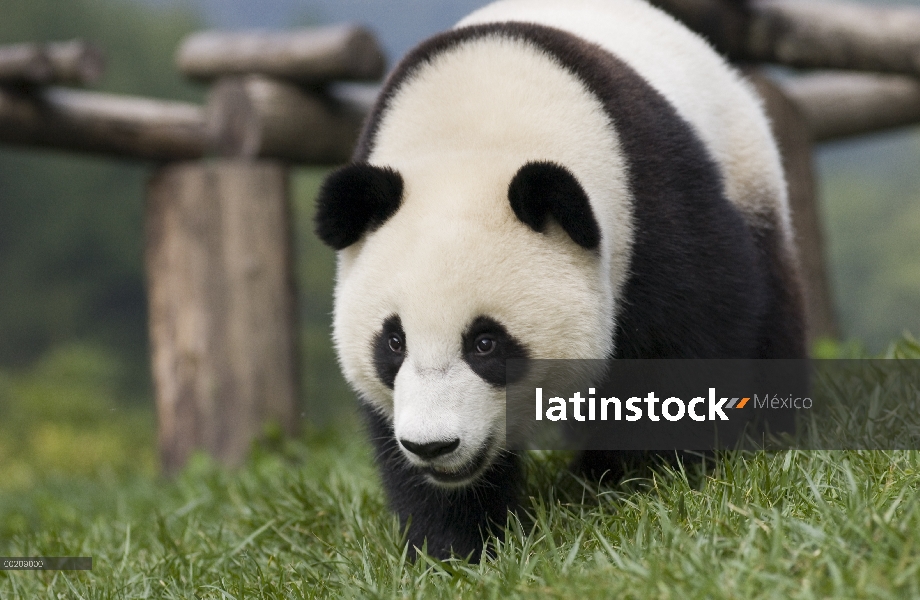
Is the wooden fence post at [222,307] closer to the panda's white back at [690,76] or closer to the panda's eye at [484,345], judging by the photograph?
the panda's white back at [690,76]

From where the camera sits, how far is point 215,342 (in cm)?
616

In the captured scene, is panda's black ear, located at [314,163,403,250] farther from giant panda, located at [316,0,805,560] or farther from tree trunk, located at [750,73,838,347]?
tree trunk, located at [750,73,838,347]

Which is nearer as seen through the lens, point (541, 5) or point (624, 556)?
point (624, 556)

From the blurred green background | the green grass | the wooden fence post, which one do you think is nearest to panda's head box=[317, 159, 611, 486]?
the green grass

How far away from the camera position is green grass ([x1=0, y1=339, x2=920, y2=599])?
7.25 ft

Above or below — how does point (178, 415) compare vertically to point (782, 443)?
below

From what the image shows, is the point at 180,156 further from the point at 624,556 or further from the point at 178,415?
the point at 624,556

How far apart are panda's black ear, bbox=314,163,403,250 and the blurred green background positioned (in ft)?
59.6

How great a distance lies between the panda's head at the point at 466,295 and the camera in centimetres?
275

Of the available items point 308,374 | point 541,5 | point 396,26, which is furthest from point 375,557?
point 396,26

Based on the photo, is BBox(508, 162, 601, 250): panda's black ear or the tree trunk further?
the tree trunk

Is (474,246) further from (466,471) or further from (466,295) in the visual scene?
(466,471)

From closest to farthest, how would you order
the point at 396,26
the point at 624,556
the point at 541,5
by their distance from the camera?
1. the point at 624,556
2. the point at 541,5
3. the point at 396,26

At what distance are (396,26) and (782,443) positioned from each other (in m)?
76.5
